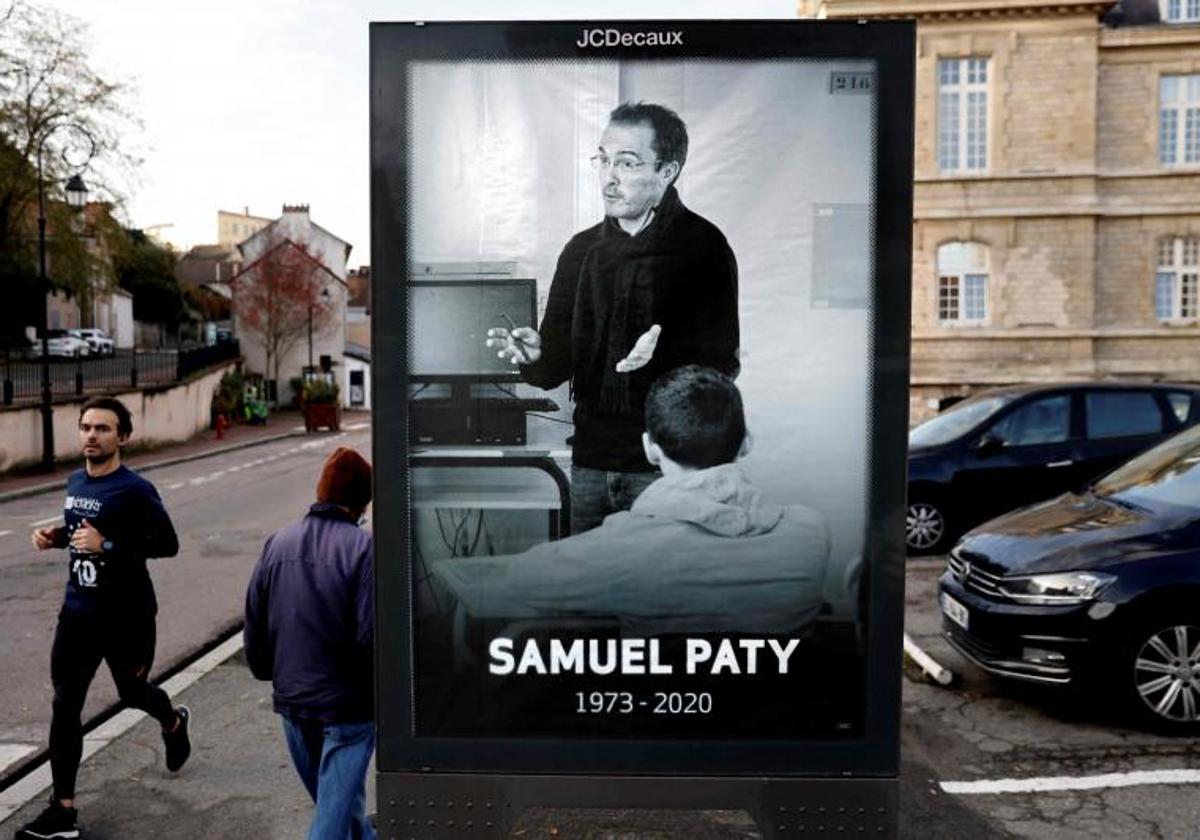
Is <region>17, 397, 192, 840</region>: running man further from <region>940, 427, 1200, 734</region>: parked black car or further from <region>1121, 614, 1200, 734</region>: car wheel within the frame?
<region>1121, 614, 1200, 734</region>: car wheel

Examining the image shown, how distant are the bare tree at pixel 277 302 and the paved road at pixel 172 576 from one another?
37708mm

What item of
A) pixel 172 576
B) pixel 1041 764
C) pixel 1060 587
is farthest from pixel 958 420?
pixel 172 576

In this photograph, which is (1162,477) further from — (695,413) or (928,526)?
(695,413)

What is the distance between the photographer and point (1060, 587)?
5.64 metres

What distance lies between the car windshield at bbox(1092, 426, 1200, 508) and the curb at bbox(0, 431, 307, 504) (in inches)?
716

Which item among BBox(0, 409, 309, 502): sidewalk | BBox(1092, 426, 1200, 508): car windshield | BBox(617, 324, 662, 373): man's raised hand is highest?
BBox(617, 324, 662, 373): man's raised hand

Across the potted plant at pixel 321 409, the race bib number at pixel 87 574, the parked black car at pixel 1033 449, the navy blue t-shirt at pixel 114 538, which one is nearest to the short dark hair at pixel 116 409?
the navy blue t-shirt at pixel 114 538

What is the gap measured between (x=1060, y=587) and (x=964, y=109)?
83.8 feet

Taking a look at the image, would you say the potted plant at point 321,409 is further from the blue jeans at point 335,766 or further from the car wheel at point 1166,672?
the blue jeans at point 335,766

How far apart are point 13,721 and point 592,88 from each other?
5484mm

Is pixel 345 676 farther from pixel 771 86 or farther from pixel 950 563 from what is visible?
pixel 950 563

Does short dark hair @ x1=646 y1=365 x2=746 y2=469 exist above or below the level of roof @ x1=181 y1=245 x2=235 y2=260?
below

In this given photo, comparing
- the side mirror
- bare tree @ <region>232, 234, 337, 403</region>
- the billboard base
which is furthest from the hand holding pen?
bare tree @ <region>232, 234, 337, 403</region>

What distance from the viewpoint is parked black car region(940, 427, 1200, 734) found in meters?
5.50
